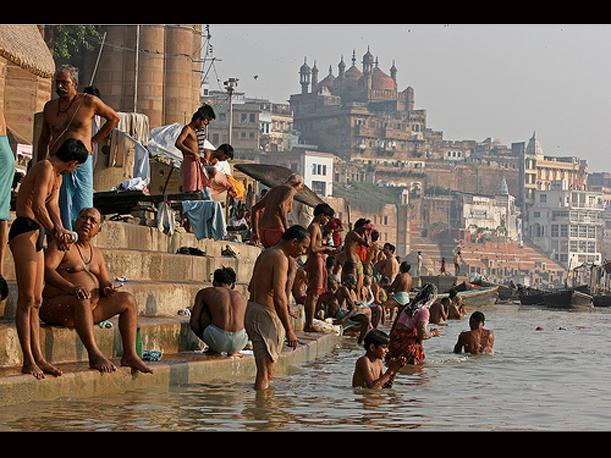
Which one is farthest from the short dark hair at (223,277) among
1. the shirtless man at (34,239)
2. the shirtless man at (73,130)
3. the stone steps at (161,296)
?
the shirtless man at (34,239)

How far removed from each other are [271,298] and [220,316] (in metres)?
0.89

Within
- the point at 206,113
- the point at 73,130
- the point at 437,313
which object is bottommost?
the point at 437,313

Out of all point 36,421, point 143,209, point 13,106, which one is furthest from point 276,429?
point 13,106

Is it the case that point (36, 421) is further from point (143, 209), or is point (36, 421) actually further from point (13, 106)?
point (13, 106)

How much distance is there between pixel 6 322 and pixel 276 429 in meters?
1.94

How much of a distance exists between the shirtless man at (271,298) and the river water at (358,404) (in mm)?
356

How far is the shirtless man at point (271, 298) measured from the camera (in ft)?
26.9

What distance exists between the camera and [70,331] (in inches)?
305

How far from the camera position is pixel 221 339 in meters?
9.11

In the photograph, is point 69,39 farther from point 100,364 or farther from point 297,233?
point 100,364

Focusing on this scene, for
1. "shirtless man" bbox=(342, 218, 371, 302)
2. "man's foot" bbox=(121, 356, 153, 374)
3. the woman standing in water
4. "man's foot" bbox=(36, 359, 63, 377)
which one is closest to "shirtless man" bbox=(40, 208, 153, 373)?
"man's foot" bbox=(121, 356, 153, 374)

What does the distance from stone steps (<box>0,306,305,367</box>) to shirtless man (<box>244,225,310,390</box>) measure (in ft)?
2.92

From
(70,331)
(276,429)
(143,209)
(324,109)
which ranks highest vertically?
(324,109)

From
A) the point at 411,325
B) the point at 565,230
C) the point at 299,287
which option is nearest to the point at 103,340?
the point at 411,325
